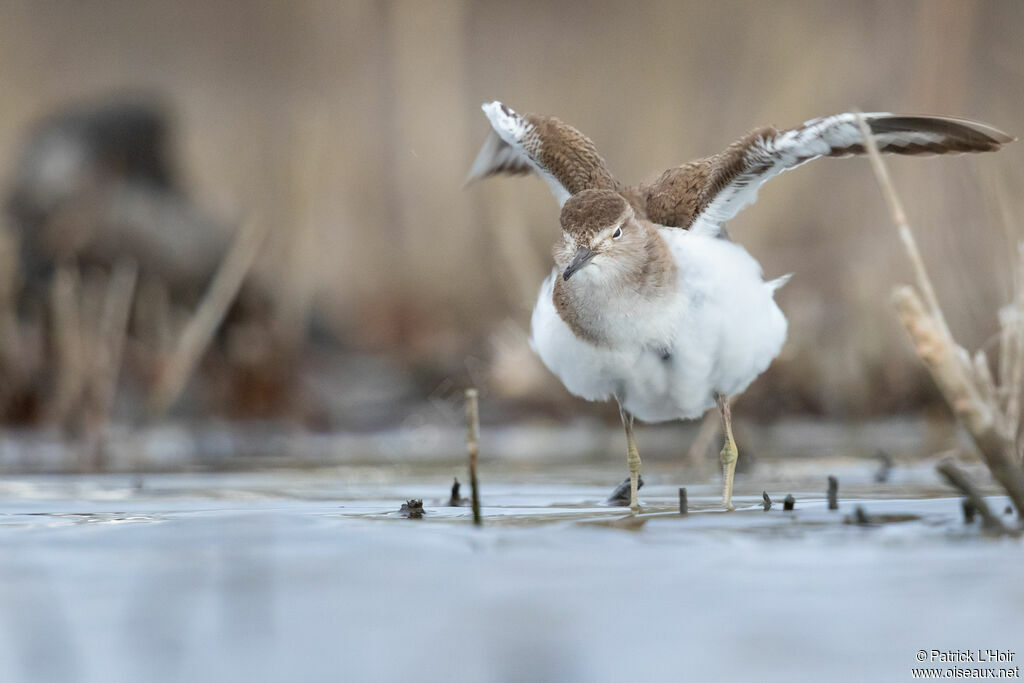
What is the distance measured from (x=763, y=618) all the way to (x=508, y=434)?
559 cm

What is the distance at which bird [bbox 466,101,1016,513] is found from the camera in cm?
507

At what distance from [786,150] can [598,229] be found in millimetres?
838

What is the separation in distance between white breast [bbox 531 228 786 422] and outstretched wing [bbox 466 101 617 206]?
0.69m

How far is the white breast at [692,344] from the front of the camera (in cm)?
511

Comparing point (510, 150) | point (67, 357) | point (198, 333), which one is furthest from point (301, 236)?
point (510, 150)

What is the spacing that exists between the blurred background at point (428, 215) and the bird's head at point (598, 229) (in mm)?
2875

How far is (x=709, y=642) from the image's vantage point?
2840mm

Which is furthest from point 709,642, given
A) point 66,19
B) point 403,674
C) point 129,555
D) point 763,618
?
point 66,19

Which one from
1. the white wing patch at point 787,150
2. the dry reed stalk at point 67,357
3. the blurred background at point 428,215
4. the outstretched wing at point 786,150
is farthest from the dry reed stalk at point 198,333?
the white wing patch at point 787,150

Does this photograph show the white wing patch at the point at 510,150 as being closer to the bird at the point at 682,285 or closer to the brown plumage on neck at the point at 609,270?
the bird at the point at 682,285

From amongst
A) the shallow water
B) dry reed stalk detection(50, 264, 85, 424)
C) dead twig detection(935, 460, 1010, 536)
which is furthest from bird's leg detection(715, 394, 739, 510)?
dry reed stalk detection(50, 264, 85, 424)

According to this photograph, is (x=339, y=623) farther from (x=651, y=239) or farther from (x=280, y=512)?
(x=651, y=239)

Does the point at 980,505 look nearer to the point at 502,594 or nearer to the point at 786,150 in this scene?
the point at 502,594

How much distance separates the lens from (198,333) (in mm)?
8227
